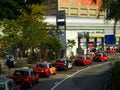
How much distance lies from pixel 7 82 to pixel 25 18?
33805 mm

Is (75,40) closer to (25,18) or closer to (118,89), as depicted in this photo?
(25,18)

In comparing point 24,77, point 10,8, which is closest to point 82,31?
point 24,77

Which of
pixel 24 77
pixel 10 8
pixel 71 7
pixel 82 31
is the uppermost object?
pixel 71 7

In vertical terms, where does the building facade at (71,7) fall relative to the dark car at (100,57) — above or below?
above

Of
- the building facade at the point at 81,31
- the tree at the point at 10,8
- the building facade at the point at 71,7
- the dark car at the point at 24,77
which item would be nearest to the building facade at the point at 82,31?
the building facade at the point at 81,31

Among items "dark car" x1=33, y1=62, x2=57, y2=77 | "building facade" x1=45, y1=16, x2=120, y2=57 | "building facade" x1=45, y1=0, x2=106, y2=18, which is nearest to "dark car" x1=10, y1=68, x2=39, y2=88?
"dark car" x1=33, y1=62, x2=57, y2=77

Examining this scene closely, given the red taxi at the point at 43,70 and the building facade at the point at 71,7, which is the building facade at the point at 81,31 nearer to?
the red taxi at the point at 43,70

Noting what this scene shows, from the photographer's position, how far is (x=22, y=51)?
2138 inches

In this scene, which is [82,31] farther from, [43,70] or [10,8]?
[10,8]

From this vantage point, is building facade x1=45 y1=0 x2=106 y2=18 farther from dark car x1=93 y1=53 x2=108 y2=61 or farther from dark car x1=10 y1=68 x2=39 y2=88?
dark car x1=10 y1=68 x2=39 y2=88

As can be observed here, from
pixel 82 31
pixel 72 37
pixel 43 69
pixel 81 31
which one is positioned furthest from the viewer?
pixel 82 31

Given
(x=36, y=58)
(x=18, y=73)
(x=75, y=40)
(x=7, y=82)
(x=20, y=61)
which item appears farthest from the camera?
(x=75, y=40)

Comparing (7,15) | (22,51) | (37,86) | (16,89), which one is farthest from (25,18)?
(16,89)

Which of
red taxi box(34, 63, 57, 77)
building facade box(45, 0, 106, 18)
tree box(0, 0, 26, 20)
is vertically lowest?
red taxi box(34, 63, 57, 77)
